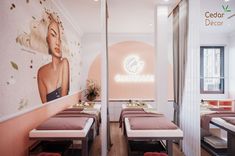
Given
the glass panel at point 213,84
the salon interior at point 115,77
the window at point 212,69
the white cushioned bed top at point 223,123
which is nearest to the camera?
the salon interior at point 115,77

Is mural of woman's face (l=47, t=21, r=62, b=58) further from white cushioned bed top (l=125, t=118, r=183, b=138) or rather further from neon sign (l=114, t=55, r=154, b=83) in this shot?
neon sign (l=114, t=55, r=154, b=83)

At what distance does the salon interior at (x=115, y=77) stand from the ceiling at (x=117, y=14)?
2cm

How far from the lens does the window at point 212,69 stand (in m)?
6.13

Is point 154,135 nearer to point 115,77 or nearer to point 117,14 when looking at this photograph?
point 117,14

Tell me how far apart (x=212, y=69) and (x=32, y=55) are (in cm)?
507

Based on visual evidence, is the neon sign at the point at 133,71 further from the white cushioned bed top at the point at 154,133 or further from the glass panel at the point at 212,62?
the white cushioned bed top at the point at 154,133

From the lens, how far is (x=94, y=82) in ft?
22.8

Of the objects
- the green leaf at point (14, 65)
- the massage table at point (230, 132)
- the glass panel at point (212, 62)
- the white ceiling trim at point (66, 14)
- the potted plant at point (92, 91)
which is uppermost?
the white ceiling trim at point (66, 14)

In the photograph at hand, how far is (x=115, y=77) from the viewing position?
23.1 feet

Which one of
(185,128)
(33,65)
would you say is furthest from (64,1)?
(185,128)

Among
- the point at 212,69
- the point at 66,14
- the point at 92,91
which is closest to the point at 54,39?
the point at 66,14

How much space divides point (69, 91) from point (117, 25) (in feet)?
7.25

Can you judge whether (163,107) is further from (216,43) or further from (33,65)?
(216,43)

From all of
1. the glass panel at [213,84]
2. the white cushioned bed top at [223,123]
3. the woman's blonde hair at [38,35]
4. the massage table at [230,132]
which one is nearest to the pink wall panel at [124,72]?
the glass panel at [213,84]
